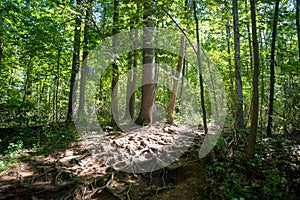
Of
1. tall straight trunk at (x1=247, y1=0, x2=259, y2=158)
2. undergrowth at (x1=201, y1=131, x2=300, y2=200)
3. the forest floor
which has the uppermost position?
tall straight trunk at (x1=247, y1=0, x2=259, y2=158)

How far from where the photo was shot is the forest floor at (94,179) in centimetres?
452

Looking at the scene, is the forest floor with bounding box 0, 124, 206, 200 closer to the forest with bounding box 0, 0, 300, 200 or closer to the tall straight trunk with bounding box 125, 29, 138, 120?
the forest with bounding box 0, 0, 300, 200

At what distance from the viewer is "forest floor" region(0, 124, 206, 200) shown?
452 centimetres

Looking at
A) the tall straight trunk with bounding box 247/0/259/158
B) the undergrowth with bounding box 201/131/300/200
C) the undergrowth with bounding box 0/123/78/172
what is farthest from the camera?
the undergrowth with bounding box 0/123/78/172

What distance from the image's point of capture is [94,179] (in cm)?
497

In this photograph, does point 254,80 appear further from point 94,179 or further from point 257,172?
point 94,179

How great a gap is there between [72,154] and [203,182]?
3.76 m

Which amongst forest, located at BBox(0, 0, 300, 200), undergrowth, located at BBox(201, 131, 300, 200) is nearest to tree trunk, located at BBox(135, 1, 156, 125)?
forest, located at BBox(0, 0, 300, 200)

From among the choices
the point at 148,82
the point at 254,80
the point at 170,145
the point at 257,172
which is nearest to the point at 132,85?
the point at 148,82

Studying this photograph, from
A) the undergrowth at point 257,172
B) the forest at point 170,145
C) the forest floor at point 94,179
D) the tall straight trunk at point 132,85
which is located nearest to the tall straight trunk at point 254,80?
the forest at point 170,145

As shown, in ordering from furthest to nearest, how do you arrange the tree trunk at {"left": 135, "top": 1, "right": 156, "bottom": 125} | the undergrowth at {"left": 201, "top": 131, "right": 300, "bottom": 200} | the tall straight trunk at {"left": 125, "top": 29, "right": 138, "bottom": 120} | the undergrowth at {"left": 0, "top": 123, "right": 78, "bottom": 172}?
the tall straight trunk at {"left": 125, "top": 29, "right": 138, "bottom": 120} → the tree trunk at {"left": 135, "top": 1, "right": 156, "bottom": 125} → the undergrowth at {"left": 0, "top": 123, "right": 78, "bottom": 172} → the undergrowth at {"left": 201, "top": 131, "right": 300, "bottom": 200}

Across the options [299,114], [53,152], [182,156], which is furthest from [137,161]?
[299,114]

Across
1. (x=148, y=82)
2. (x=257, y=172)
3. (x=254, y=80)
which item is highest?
(x=148, y=82)

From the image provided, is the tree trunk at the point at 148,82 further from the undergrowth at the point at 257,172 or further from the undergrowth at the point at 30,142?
the undergrowth at the point at 257,172
